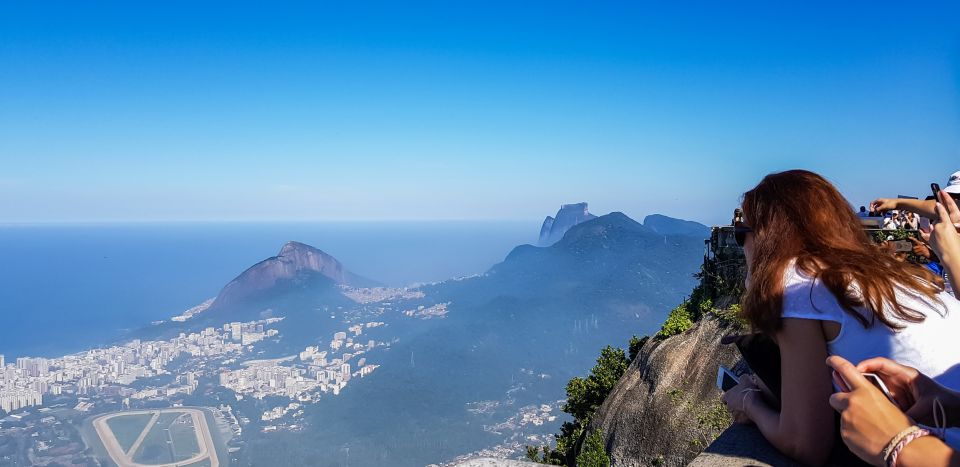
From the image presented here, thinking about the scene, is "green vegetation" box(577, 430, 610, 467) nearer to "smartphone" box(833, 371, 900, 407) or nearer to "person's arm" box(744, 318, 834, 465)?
"person's arm" box(744, 318, 834, 465)

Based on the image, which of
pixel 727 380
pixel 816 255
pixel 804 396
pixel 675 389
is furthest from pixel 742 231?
pixel 675 389

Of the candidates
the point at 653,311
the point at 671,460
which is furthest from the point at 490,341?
the point at 671,460

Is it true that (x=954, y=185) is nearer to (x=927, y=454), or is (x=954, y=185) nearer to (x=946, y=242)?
(x=946, y=242)

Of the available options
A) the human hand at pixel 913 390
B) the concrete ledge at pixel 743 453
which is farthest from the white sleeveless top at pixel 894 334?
the concrete ledge at pixel 743 453

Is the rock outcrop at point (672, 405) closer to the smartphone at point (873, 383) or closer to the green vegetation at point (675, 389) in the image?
the green vegetation at point (675, 389)

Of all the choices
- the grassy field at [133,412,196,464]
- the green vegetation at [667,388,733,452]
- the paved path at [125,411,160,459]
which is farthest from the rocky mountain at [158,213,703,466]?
the green vegetation at [667,388,733,452]
